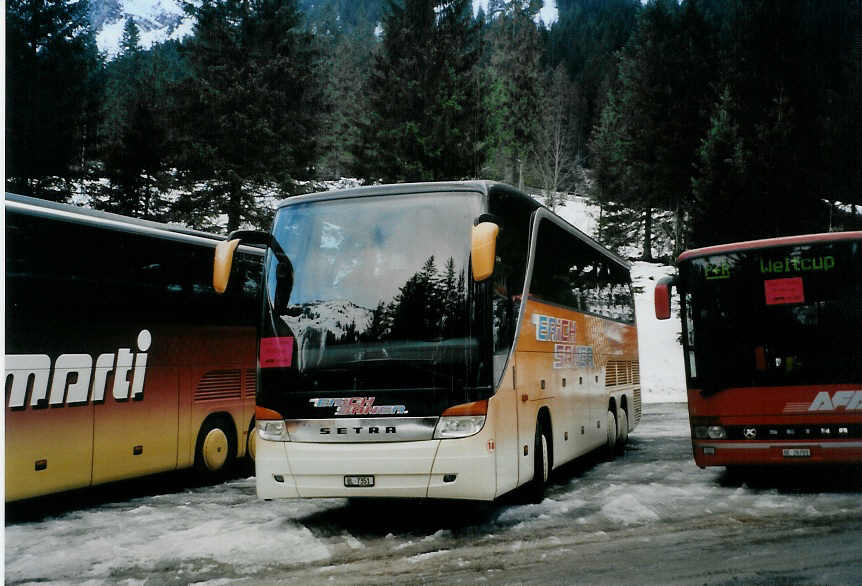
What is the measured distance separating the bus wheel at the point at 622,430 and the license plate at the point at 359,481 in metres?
8.07

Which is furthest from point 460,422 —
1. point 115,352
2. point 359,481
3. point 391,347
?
point 115,352

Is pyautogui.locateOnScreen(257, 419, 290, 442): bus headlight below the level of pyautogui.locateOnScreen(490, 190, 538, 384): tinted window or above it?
below

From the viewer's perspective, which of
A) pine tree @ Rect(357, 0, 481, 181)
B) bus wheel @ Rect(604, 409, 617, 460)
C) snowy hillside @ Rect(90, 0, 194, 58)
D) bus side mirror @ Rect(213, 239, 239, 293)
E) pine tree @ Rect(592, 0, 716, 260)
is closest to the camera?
bus side mirror @ Rect(213, 239, 239, 293)

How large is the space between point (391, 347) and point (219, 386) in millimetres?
4731

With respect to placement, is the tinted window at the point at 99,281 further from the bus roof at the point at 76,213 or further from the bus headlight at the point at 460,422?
the bus headlight at the point at 460,422

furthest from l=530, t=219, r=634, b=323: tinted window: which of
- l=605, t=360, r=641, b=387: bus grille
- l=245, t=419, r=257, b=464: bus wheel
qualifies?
l=245, t=419, r=257, b=464: bus wheel

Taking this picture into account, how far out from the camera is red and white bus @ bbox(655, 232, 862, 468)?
10.1m

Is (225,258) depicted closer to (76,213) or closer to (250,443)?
(76,213)

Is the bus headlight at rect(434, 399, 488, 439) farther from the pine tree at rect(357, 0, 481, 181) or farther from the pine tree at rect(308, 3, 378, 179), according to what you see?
the pine tree at rect(357, 0, 481, 181)

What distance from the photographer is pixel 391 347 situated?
8.30 metres

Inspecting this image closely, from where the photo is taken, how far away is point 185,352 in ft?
37.6

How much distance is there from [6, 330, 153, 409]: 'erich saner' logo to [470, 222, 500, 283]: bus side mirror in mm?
4670

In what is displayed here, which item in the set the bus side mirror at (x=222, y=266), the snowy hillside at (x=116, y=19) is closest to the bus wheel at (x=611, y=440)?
the bus side mirror at (x=222, y=266)

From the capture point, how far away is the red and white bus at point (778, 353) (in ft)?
33.1
